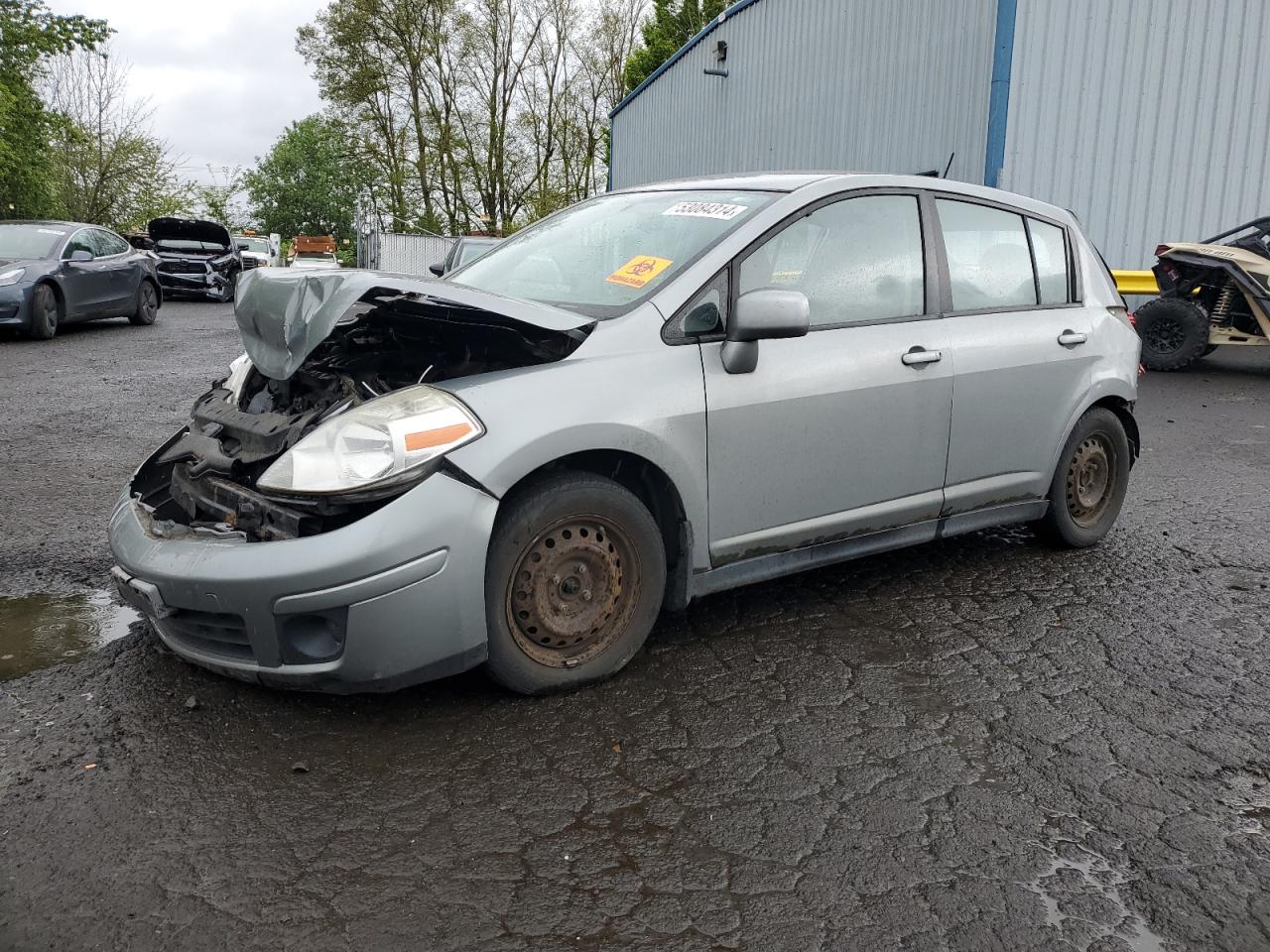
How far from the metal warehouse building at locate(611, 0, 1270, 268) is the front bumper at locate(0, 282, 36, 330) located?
10558 millimetres

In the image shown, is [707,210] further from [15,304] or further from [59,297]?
[59,297]

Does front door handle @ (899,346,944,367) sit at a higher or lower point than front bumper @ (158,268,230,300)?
higher

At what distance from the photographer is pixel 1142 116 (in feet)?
41.4

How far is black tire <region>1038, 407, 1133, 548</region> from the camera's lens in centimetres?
486

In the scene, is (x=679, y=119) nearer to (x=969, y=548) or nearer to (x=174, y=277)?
(x=174, y=277)

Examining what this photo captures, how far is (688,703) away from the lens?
3.38 meters

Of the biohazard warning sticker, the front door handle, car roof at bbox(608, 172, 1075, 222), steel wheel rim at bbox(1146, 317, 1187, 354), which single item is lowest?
steel wheel rim at bbox(1146, 317, 1187, 354)

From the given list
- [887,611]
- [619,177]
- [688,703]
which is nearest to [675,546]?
[688,703]

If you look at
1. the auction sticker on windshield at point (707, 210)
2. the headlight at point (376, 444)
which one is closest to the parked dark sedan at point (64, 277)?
the auction sticker on windshield at point (707, 210)

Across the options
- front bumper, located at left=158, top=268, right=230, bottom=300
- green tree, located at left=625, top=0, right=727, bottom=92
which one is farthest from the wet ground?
green tree, located at left=625, top=0, right=727, bottom=92

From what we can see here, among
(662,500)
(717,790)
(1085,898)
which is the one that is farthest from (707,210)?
(1085,898)

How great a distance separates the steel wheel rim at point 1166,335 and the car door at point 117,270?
12905mm

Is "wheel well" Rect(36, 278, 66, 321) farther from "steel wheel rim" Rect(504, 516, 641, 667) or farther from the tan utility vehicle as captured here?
the tan utility vehicle

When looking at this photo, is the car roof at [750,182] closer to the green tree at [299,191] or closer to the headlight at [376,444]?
the headlight at [376,444]
